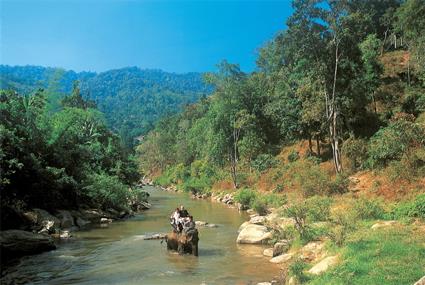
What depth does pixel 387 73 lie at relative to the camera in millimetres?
50406

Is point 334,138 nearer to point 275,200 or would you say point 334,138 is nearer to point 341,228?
point 275,200

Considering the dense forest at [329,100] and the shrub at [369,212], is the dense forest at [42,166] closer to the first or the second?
the shrub at [369,212]

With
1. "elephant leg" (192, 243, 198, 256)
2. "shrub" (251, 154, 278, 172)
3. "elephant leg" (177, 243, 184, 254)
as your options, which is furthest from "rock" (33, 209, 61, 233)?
"shrub" (251, 154, 278, 172)

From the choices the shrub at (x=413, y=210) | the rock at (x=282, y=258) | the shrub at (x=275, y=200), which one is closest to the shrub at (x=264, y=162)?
the shrub at (x=275, y=200)

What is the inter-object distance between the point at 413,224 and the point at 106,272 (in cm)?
1102

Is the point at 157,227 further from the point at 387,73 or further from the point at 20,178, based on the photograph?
the point at 387,73

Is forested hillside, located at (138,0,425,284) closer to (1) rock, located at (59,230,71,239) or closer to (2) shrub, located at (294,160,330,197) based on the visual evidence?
(2) shrub, located at (294,160,330,197)

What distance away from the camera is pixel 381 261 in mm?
11281

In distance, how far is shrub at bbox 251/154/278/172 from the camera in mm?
47031

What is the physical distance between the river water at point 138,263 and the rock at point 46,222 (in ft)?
4.43

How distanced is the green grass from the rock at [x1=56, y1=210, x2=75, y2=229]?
57.7 ft

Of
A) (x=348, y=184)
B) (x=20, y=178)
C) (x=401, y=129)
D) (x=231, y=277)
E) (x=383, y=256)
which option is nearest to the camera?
(x=383, y=256)

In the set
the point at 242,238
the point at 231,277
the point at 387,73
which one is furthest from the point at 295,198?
the point at 387,73

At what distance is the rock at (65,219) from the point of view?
26094 millimetres
